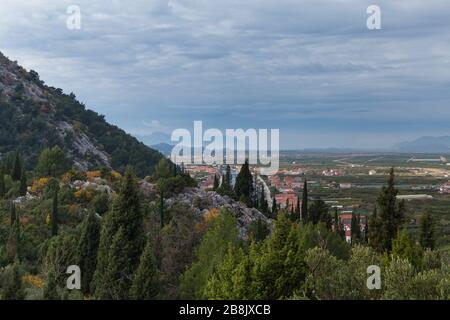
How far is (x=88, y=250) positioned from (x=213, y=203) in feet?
98.1

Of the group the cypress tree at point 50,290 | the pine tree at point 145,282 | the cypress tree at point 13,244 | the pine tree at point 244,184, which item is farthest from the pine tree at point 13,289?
the pine tree at point 244,184

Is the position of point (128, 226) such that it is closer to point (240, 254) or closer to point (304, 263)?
point (240, 254)

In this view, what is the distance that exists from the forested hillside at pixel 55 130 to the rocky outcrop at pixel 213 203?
1594 inches

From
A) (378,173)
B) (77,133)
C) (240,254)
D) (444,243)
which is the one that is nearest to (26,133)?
(77,133)

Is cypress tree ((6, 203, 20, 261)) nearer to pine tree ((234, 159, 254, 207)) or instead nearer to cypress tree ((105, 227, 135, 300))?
cypress tree ((105, 227, 135, 300))

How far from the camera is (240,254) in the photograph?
1064 inches

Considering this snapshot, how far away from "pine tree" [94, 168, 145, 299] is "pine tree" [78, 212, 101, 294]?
3.28 meters

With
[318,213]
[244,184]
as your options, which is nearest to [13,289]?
[244,184]

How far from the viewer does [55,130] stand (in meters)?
110

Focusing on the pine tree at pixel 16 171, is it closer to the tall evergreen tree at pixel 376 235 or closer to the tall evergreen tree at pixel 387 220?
the tall evergreen tree at pixel 376 235

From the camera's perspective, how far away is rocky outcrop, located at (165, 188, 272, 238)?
200 feet

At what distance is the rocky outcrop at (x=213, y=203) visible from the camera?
61091 millimetres

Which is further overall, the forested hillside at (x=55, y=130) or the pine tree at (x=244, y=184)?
the forested hillside at (x=55, y=130)
